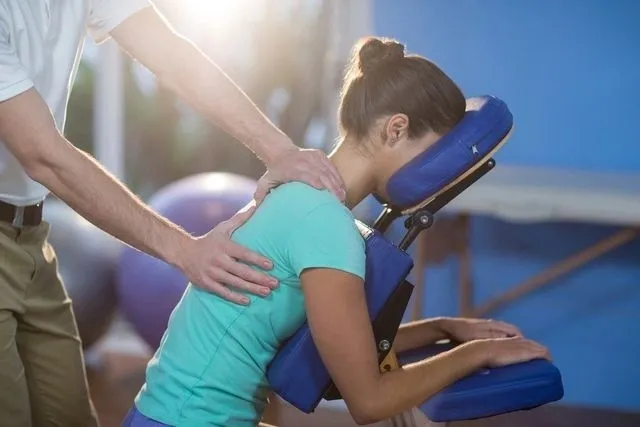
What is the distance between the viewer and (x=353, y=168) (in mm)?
1499

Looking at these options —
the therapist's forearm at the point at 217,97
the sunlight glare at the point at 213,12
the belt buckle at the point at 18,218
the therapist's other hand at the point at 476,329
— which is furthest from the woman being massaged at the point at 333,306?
the sunlight glare at the point at 213,12

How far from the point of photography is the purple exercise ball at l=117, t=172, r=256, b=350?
2.97m

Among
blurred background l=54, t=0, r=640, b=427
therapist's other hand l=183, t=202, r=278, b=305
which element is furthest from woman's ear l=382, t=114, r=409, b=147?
blurred background l=54, t=0, r=640, b=427

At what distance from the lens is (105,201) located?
57.5 inches

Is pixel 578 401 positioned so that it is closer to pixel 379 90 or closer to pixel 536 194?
pixel 536 194

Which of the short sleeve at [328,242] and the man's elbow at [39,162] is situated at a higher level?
the man's elbow at [39,162]

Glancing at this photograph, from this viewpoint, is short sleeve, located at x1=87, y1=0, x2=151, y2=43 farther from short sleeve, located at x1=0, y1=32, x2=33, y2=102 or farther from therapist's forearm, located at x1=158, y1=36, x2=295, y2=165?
short sleeve, located at x1=0, y1=32, x2=33, y2=102

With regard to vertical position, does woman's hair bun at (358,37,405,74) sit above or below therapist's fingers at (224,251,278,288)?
above

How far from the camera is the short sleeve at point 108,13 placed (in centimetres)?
178

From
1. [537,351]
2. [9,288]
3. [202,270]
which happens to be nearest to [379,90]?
[202,270]

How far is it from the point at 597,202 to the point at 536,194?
7.2 inches

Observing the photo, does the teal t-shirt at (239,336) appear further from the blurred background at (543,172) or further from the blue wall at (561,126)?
the blue wall at (561,126)

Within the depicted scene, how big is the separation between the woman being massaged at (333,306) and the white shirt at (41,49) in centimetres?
40

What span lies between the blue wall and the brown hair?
6.34ft
